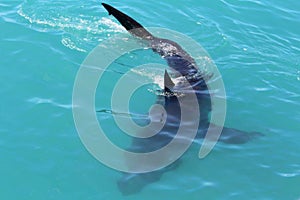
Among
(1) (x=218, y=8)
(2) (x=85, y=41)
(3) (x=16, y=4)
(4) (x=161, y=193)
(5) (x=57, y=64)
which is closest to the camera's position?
(4) (x=161, y=193)

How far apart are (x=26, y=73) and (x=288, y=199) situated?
5.56 m

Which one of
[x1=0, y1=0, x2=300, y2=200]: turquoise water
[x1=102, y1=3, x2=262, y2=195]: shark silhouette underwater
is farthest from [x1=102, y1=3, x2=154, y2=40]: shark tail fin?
[x1=0, y1=0, x2=300, y2=200]: turquoise water

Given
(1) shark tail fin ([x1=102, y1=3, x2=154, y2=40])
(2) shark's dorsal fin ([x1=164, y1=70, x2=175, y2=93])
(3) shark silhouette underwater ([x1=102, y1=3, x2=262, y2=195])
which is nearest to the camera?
(3) shark silhouette underwater ([x1=102, y1=3, x2=262, y2=195])

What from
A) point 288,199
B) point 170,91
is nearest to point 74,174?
point 170,91

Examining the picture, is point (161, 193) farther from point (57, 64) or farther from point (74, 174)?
point (57, 64)

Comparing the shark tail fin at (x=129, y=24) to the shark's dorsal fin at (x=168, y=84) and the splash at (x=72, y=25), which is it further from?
the shark's dorsal fin at (x=168, y=84)

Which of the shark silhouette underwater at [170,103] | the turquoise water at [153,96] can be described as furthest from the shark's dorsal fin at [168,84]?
the turquoise water at [153,96]

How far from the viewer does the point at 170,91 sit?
9969 mm

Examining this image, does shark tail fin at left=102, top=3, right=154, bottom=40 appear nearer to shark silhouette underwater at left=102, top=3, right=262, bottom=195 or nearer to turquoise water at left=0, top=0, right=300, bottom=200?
shark silhouette underwater at left=102, top=3, right=262, bottom=195

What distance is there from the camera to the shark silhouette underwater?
8172 mm

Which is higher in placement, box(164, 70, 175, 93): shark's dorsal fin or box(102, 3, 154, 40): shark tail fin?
box(102, 3, 154, 40): shark tail fin

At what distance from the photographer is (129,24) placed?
1037cm

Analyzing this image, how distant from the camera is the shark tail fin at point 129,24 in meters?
10.0

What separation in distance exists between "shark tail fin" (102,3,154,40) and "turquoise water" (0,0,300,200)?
121 centimetres
